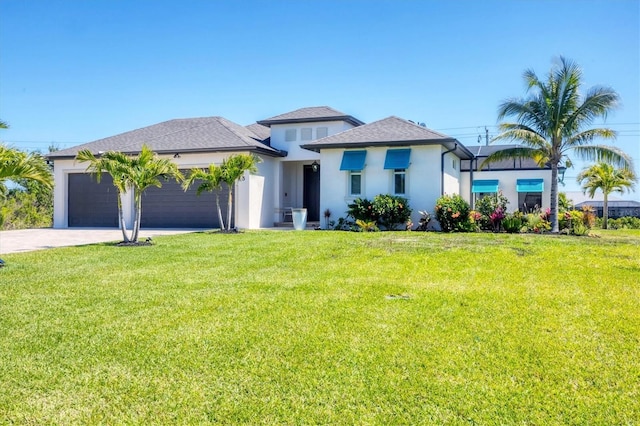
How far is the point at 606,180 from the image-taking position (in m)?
31.6

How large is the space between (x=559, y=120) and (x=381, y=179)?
803 cm

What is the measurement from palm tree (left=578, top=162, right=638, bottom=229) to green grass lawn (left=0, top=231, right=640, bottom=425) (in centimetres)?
2519

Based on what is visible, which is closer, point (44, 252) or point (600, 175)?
point (44, 252)

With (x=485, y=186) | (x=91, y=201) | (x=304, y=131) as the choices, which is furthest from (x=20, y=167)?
(x=485, y=186)

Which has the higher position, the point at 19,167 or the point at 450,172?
the point at 450,172

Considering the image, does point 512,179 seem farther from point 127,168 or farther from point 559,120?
point 127,168

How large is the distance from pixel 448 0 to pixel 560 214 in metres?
10.8

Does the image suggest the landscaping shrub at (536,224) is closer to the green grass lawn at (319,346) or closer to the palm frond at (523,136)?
the palm frond at (523,136)

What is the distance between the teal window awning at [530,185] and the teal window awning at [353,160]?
15.4m

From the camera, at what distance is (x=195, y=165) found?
24.4 metres

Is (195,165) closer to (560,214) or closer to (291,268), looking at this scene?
(291,268)

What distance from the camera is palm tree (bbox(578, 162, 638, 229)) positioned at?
1236 inches

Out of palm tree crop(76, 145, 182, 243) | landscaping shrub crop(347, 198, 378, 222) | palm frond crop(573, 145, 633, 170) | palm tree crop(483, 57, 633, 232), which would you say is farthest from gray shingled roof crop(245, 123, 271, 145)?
palm frond crop(573, 145, 633, 170)

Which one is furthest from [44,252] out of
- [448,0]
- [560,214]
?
[560,214]
